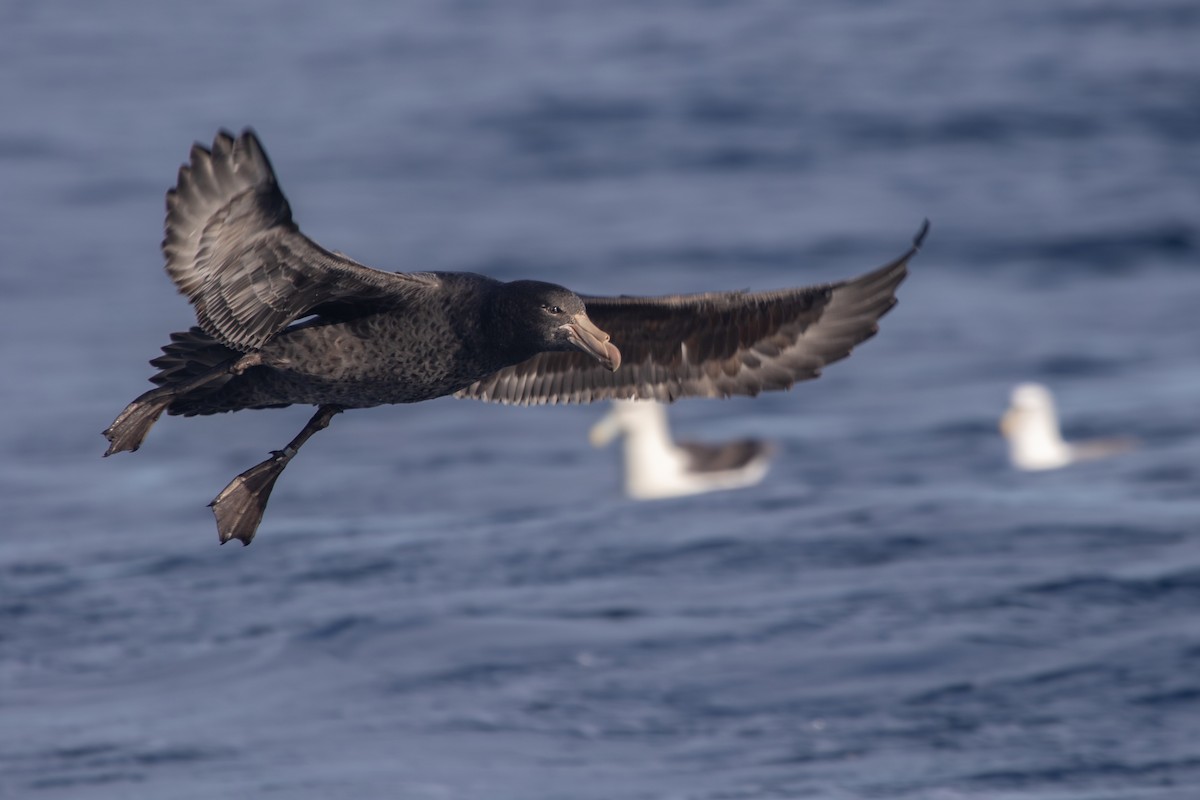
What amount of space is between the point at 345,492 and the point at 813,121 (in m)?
12.1

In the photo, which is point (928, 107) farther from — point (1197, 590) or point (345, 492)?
point (1197, 590)

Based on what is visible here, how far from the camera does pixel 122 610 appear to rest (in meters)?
12.0

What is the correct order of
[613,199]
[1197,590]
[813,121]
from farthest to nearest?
1. [813,121]
2. [613,199]
3. [1197,590]

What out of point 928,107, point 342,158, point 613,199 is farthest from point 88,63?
point 928,107

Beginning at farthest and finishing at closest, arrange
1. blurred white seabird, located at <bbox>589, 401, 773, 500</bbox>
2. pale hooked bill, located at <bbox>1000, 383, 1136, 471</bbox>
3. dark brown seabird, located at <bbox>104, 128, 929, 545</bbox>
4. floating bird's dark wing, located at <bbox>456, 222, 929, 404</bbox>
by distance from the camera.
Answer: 1. pale hooked bill, located at <bbox>1000, 383, 1136, 471</bbox>
2. blurred white seabird, located at <bbox>589, 401, 773, 500</bbox>
3. floating bird's dark wing, located at <bbox>456, 222, 929, 404</bbox>
4. dark brown seabird, located at <bbox>104, 128, 929, 545</bbox>

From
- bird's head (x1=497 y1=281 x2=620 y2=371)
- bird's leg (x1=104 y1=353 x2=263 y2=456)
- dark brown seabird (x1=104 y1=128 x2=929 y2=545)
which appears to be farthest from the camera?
bird's leg (x1=104 y1=353 x2=263 y2=456)

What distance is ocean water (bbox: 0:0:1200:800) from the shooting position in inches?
376

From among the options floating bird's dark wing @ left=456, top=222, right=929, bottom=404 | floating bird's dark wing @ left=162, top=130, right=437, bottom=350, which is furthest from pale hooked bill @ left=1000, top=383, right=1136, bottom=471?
floating bird's dark wing @ left=162, top=130, right=437, bottom=350

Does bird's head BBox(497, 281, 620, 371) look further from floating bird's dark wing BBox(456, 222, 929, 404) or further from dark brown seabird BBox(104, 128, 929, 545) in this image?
floating bird's dark wing BBox(456, 222, 929, 404)

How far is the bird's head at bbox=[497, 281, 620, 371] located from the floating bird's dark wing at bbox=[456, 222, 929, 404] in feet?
3.27

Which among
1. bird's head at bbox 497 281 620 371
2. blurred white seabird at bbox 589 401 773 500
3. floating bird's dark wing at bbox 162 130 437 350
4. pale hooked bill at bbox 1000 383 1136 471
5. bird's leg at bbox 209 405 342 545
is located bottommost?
bird's leg at bbox 209 405 342 545

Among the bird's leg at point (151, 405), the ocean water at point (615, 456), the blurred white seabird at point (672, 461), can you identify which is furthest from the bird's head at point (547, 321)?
the blurred white seabird at point (672, 461)

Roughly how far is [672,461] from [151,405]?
8.76m

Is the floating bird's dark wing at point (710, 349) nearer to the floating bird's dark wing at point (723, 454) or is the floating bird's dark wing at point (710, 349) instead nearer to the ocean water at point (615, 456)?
the ocean water at point (615, 456)
